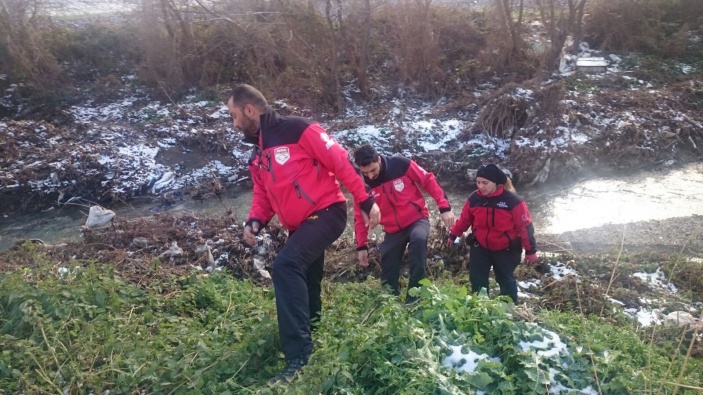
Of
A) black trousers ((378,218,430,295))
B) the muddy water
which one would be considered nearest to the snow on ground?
the muddy water

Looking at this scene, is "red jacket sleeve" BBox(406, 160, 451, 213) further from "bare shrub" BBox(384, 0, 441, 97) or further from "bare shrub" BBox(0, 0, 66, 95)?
"bare shrub" BBox(0, 0, 66, 95)

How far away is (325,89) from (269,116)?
9953mm

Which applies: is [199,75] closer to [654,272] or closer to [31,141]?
[31,141]

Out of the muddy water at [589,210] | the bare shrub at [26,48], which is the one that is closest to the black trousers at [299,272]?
the muddy water at [589,210]

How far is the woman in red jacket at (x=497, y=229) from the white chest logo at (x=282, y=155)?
1.86m

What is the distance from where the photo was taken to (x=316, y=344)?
13.0 ft

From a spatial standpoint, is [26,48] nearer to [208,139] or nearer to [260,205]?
[208,139]

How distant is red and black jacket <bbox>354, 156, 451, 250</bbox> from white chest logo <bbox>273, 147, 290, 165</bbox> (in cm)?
139

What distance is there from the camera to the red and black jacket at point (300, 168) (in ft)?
13.2

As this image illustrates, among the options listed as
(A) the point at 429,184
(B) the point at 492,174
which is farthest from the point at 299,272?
(B) the point at 492,174

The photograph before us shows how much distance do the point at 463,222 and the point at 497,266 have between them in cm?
49

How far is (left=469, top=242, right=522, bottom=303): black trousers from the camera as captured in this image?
5.27m

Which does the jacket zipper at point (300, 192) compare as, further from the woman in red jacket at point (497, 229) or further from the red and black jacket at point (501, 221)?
the red and black jacket at point (501, 221)

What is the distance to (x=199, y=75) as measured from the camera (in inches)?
596
